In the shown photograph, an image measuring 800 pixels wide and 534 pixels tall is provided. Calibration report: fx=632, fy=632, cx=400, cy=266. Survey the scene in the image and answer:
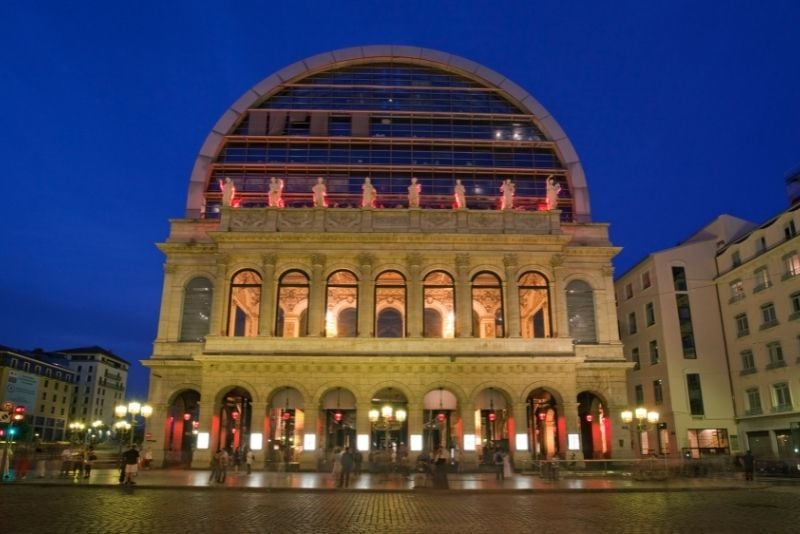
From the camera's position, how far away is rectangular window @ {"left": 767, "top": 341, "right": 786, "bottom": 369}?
141 feet

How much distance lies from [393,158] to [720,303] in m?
28.3

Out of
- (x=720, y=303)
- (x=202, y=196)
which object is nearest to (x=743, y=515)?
(x=720, y=303)

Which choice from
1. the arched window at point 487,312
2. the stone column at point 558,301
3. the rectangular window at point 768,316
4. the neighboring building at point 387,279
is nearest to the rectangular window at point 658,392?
the neighboring building at point 387,279

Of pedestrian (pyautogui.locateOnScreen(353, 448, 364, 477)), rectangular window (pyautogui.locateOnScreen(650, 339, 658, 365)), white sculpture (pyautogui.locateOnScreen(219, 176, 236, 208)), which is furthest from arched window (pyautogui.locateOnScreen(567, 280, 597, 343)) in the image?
white sculpture (pyautogui.locateOnScreen(219, 176, 236, 208))

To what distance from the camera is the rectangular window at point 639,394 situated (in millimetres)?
52441

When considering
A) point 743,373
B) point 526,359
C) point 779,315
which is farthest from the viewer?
point 743,373

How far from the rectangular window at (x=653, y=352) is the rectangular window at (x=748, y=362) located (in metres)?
5.90

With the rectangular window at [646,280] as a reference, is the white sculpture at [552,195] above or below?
above

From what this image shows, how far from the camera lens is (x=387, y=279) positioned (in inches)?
1775

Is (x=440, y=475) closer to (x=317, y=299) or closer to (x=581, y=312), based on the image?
(x=317, y=299)

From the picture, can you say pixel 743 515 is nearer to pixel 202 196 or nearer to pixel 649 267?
pixel 649 267

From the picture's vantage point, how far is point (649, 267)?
168 feet

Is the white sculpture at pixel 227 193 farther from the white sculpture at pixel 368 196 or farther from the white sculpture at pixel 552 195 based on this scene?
the white sculpture at pixel 552 195

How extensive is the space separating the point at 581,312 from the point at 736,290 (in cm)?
1379
